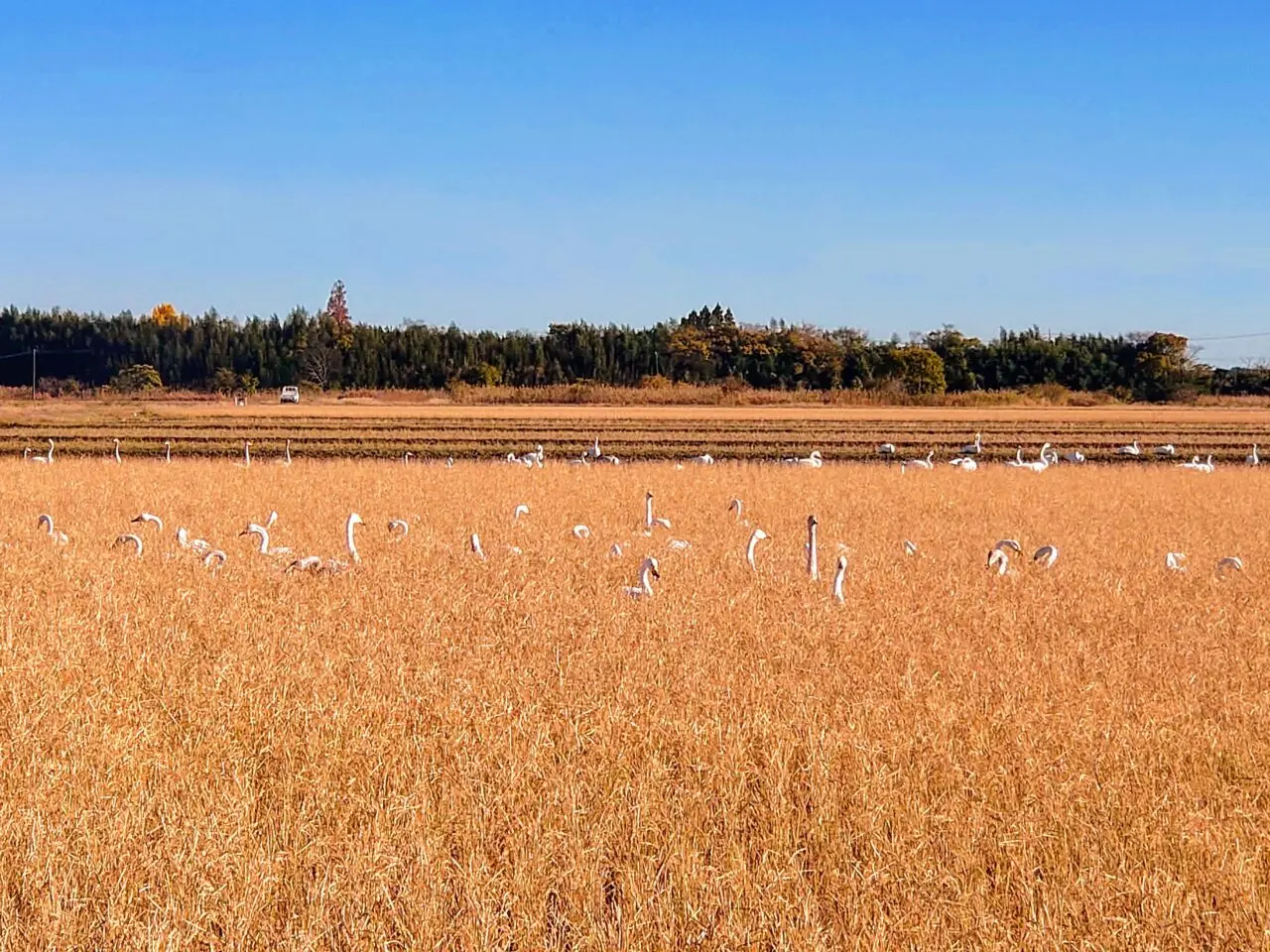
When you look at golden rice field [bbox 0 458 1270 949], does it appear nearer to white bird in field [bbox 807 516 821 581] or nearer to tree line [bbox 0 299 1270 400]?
white bird in field [bbox 807 516 821 581]

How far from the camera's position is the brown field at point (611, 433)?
33438 mm

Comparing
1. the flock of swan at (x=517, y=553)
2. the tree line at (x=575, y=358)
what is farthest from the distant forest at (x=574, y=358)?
the flock of swan at (x=517, y=553)

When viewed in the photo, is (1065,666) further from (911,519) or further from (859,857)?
(911,519)

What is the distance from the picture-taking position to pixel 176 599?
31.2 ft

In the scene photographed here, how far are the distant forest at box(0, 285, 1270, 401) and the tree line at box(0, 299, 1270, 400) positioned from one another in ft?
0.35

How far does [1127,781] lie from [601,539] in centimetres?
923

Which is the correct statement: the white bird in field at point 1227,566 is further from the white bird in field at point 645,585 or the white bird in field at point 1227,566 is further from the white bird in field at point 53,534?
the white bird in field at point 53,534

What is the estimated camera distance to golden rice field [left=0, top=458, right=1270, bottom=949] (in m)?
4.39

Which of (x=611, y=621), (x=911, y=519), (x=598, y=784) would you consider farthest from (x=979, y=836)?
(x=911, y=519)

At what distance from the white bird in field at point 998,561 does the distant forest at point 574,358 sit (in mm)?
70500

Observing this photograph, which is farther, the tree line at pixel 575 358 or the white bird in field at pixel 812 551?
the tree line at pixel 575 358

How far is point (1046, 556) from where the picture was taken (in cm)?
1296

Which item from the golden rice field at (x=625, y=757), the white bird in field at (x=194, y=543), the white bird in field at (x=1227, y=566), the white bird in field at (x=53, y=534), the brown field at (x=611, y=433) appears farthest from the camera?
the brown field at (x=611, y=433)

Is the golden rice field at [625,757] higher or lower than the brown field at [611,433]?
lower
